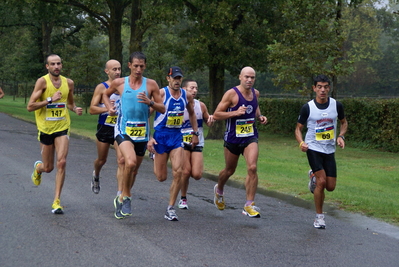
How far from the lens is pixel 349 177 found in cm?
1573

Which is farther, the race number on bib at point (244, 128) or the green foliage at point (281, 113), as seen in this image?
the green foliage at point (281, 113)

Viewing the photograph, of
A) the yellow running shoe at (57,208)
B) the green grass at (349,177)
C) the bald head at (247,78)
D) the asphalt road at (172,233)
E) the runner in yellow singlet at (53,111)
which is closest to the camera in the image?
the asphalt road at (172,233)

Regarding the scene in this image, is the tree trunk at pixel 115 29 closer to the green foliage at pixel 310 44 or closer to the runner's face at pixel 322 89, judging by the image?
the green foliage at pixel 310 44

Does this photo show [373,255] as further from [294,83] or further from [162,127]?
[294,83]

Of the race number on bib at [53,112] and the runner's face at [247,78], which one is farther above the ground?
the runner's face at [247,78]

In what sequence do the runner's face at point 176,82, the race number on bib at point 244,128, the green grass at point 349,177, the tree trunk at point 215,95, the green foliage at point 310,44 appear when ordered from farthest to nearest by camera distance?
the tree trunk at point 215,95 → the green foliage at point 310,44 → the green grass at point 349,177 → the race number on bib at point 244,128 → the runner's face at point 176,82

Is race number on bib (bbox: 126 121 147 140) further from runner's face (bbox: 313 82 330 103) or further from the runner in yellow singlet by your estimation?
runner's face (bbox: 313 82 330 103)

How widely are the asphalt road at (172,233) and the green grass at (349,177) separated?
0.60m

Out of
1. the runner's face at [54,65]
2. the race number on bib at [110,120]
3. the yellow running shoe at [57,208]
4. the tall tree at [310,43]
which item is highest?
the tall tree at [310,43]

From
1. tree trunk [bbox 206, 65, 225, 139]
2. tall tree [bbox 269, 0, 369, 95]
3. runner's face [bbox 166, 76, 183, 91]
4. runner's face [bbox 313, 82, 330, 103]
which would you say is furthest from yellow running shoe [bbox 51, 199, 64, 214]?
tree trunk [bbox 206, 65, 225, 139]

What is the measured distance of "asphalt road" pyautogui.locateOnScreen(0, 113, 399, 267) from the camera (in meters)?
6.53

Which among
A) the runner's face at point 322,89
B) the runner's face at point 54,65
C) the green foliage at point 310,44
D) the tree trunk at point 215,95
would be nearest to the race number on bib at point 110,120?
the runner's face at point 54,65

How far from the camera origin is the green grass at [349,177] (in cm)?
1084

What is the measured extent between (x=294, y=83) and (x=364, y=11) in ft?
163
